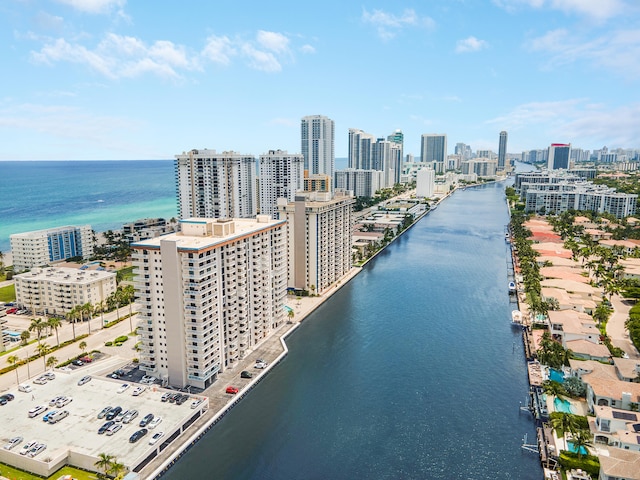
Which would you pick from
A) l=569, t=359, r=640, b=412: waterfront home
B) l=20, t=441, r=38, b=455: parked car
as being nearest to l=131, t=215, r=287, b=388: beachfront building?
l=20, t=441, r=38, b=455: parked car

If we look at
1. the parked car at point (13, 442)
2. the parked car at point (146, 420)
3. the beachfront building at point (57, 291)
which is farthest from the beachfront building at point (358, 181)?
the parked car at point (13, 442)

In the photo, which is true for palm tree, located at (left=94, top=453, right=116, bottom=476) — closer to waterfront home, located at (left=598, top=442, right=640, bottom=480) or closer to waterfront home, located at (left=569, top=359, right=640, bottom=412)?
waterfront home, located at (left=598, top=442, right=640, bottom=480)

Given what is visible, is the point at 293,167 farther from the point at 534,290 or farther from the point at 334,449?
the point at 334,449

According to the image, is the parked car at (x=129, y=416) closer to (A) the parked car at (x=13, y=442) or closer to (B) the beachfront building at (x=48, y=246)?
(A) the parked car at (x=13, y=442)

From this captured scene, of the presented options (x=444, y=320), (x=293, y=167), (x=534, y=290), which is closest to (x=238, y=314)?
(x=444, y=320)

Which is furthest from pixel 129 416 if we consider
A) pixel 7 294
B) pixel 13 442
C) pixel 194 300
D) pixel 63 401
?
pixel 7 294
